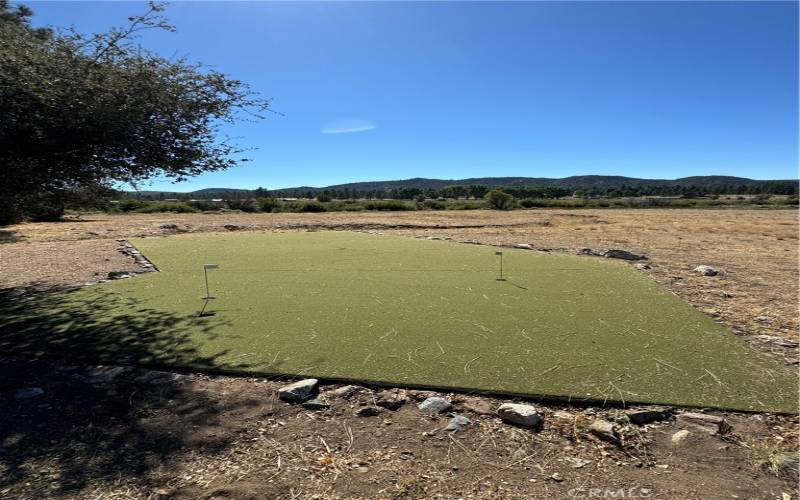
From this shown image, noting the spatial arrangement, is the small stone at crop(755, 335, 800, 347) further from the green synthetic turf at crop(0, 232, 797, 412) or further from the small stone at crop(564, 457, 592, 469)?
the small stone at crop(564, 457, 592, 469)

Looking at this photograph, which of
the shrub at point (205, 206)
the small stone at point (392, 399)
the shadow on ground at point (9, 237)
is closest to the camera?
the small stone at point (392, 399)

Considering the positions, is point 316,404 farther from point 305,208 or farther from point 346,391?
point 305,208

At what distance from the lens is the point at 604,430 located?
9.57 feet

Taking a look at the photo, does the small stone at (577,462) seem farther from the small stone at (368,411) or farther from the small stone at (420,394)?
the small stone at (368,411)

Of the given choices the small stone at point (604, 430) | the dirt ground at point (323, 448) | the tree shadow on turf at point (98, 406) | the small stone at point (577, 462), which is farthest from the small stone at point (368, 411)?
the small stone at point (604, 430)

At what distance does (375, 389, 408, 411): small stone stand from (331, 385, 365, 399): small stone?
0.63ft

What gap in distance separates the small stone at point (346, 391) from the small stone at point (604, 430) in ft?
5.69

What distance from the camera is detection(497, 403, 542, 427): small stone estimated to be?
306 cm

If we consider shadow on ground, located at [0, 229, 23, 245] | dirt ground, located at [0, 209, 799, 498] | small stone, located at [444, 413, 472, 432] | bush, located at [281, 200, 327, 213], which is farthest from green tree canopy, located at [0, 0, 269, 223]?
bush, located at [281, 200, 327, 213]

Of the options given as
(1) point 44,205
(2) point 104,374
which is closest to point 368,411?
(2) point 104,374

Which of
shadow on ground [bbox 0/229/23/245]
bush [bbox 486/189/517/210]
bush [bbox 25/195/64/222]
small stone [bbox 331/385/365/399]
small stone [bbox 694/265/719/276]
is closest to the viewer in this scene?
small stone [bbox 331/385/365/399]

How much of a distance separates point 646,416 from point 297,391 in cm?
256

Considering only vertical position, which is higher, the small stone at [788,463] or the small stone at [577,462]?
the small stone at [788,463]

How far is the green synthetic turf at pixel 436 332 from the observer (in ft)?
12.0
